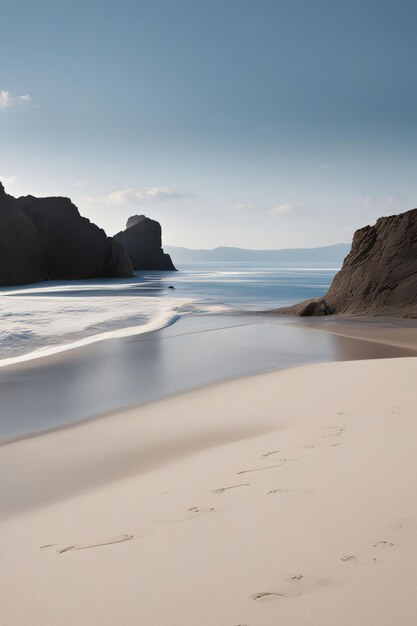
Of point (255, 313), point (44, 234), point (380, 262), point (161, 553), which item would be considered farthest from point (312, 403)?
point (44, 234)

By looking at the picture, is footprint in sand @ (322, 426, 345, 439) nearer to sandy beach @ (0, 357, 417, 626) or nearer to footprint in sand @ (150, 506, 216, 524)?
sandy beach @ (0, 357, 417, 626)

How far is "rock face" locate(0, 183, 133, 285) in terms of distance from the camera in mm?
51531

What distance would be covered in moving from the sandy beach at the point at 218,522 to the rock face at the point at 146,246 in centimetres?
9972

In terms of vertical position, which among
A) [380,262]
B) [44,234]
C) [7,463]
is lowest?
[7,463]

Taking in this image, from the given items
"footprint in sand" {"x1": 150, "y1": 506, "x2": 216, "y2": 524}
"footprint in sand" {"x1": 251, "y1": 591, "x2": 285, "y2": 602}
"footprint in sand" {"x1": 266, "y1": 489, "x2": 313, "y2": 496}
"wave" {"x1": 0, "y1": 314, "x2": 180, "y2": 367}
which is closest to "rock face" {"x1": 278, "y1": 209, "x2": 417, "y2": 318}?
"wave" {"x1": 0, "y1": 314, "x2": 180, "y2": 367}

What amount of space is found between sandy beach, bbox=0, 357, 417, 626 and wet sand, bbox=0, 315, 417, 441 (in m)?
1.00

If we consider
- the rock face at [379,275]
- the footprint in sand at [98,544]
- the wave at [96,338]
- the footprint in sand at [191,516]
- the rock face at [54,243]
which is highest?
the rock face at [54,243]

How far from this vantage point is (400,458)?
9.34 ft

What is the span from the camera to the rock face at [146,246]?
10225 cm

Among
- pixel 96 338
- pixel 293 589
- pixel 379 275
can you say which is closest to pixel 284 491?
pixel 293 589

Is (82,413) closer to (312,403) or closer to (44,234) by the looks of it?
(312,403)

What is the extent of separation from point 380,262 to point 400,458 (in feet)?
38.1

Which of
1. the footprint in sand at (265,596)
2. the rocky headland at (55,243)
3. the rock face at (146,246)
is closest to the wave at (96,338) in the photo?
the footprint in sand at (265,596)

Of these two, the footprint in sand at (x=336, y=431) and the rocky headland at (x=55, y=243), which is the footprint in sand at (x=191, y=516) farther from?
the rocky headland at (x=55, y=243)
